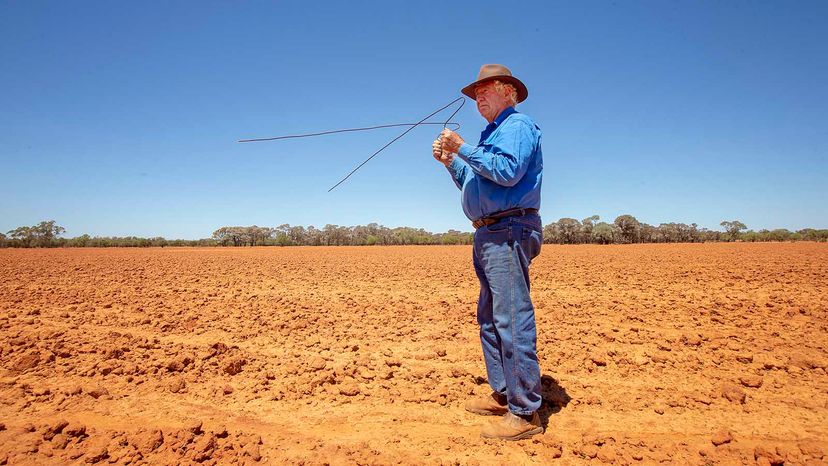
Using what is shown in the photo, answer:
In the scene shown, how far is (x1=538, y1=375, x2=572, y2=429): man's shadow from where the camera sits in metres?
2.76

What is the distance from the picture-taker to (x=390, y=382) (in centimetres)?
335

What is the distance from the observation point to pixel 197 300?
7102mm

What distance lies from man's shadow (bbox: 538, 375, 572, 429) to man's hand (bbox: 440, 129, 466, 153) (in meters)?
1.88

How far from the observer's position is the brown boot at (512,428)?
2.38 metres

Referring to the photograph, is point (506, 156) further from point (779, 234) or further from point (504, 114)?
point (779, 234)

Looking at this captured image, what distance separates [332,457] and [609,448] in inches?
61.3

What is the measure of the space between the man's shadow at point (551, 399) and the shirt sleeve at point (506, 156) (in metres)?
1.63

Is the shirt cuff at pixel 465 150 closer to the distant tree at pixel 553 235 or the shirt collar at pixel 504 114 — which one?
the shirt collar at pixel 504 114

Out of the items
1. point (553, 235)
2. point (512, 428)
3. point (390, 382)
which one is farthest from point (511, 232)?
point (553, 235)

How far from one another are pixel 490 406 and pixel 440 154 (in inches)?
68.8

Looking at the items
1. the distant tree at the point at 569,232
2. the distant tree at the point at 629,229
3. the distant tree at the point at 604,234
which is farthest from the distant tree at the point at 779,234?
the distant tree at the point at 569,232

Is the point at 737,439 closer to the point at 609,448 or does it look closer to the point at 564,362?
the point at 609,448

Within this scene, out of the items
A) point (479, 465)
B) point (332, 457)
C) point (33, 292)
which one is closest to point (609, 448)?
point (479, 465)

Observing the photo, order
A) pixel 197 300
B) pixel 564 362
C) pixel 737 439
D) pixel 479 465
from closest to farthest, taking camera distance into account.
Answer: pixel 479 465 < pixel 737 439 < pixel 564 362 < pixel 197 300
